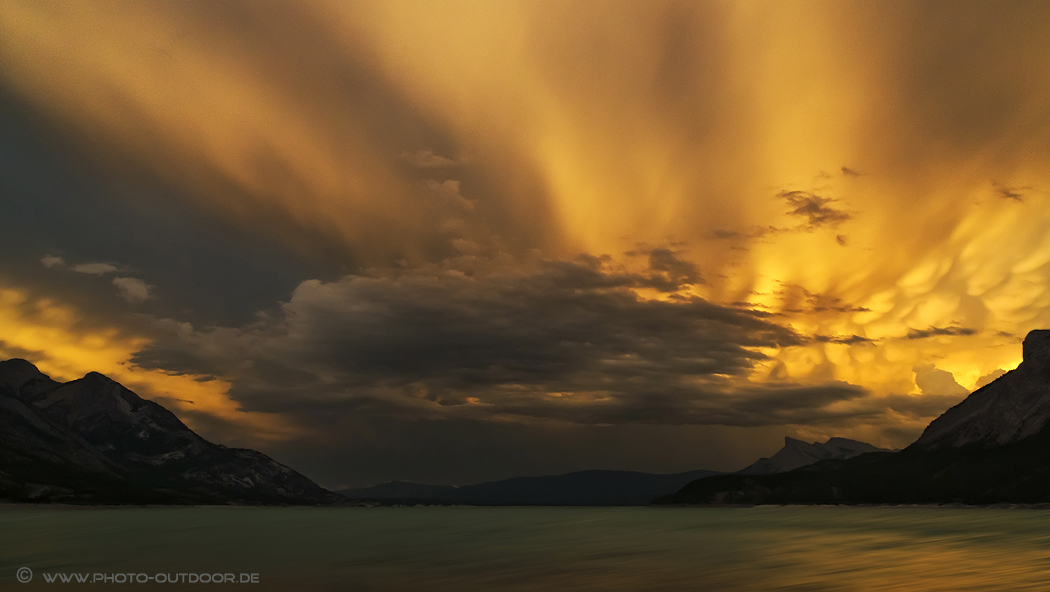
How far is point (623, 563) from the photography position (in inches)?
3474

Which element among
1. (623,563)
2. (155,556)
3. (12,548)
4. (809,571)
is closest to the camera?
(809,571)

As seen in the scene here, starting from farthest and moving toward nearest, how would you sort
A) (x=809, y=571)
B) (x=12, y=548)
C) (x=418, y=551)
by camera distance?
1. (x=12, y=548)
2. (x=418, y=551)
3. (x=809, y=571)

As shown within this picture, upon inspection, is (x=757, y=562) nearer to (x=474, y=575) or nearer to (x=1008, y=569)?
(x=1008, y=569)

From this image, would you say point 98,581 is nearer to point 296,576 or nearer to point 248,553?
point 296,576

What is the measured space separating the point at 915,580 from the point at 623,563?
32508 millimetres

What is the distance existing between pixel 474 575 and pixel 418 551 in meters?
41.5

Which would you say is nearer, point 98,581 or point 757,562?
point 98,581

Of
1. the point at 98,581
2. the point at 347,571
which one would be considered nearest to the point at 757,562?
the point at 347,571

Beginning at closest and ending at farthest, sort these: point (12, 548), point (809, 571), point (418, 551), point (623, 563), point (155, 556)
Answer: point (809, 571) < point (623, 563) < point (155, 556) < point (418, 551) < point (12, 548)

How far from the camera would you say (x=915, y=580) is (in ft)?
218

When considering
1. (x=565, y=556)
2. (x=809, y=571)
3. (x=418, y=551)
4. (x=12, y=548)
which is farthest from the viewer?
(x=12, y=548)

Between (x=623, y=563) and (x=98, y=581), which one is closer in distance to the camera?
(x=98, y=581)

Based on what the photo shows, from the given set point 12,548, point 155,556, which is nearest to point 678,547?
point 155,556

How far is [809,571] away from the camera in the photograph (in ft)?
252
